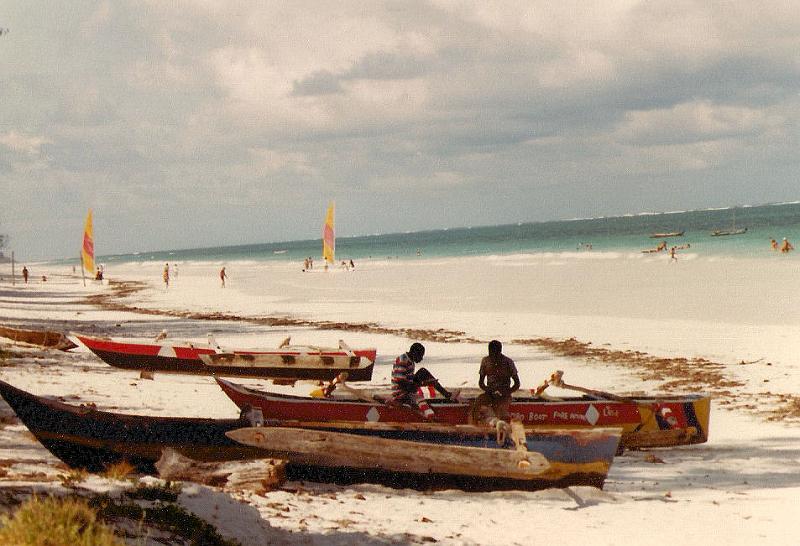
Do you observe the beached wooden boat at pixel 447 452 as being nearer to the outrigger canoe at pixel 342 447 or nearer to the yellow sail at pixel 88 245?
the outrigger canoe at pixel 342 447

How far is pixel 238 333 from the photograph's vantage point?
25.3 meters

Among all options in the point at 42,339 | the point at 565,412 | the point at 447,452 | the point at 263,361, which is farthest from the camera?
the point at 42,339

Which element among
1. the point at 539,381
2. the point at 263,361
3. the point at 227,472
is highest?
the point at 263,361

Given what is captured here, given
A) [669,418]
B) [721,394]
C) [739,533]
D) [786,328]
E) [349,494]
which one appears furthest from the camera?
[786,328]

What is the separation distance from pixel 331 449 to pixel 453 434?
5.05ft

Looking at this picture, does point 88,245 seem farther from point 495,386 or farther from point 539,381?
point 495,386

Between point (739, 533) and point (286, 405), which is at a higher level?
point (286, 405)

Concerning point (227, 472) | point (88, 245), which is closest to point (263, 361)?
point (227, 472)

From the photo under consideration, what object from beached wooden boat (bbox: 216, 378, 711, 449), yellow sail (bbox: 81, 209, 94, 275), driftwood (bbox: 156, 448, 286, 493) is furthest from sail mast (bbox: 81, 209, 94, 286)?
driftwood (bbox: 156, 448, 286, 493)

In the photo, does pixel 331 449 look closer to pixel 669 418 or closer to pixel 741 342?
pixel 669 418

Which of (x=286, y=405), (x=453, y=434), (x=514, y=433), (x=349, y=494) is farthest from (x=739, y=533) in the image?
(x=286, y=405)

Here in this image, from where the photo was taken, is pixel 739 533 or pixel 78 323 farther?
pixel 78 323

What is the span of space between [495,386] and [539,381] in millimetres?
6432

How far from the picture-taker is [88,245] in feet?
155
